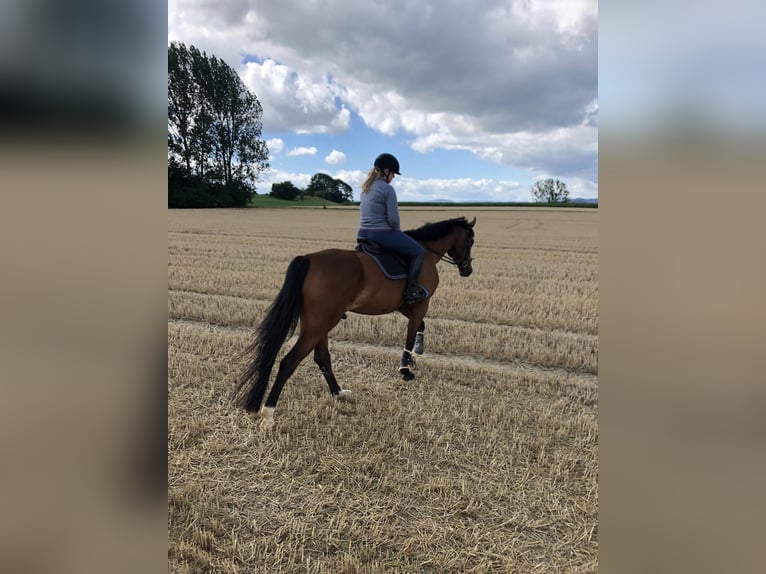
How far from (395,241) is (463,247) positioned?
4.77ft

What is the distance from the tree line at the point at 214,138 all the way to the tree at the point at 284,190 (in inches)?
182

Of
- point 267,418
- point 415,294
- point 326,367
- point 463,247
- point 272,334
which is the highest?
point 463,247

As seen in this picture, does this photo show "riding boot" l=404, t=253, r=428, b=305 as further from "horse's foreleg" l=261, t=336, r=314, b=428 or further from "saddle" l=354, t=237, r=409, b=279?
"horse's foreleg" l=261, t=336, r=314, b=428

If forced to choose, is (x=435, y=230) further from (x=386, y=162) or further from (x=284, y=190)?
(x=284, y=190)

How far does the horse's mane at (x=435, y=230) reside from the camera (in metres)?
5.37

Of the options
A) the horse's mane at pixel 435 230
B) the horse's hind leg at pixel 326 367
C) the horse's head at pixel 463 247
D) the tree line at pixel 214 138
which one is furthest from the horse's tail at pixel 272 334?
the tree line at pixel 214 138

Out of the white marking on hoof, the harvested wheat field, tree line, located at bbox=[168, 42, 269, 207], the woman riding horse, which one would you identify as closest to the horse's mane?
the woman riding horse

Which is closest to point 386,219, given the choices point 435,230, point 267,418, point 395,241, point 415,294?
point 395,241

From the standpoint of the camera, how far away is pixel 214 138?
2317 centimetres

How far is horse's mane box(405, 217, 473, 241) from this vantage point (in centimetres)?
537

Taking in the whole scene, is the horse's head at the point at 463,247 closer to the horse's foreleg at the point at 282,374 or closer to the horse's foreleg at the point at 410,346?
the horse's foreleg at the point at 410,346
